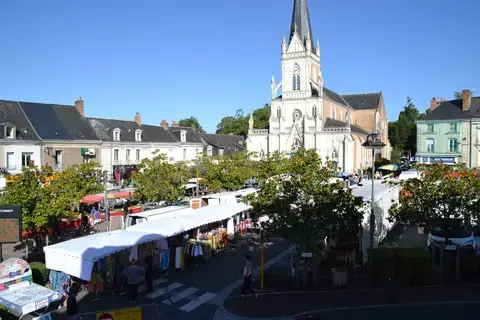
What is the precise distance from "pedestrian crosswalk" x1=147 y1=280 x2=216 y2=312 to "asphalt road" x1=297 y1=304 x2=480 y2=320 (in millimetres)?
3163

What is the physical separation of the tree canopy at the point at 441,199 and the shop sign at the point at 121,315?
32.4ft

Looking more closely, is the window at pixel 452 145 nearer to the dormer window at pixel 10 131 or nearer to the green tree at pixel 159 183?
the green tree at pixel 159 183

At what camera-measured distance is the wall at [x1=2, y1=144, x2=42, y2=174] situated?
34594 mm

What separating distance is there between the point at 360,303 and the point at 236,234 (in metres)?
9.71

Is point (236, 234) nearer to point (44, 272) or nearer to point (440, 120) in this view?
point (44, 272)

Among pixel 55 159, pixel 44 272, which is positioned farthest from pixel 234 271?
pixel 55 159

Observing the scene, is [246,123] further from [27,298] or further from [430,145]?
[27,298]

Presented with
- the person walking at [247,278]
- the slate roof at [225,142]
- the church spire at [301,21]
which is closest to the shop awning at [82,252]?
the person walking at [247,278]

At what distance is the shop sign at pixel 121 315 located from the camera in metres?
8.11

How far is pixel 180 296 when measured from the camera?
42.2 feet

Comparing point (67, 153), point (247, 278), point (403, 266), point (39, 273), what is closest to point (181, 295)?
point (247, 278)

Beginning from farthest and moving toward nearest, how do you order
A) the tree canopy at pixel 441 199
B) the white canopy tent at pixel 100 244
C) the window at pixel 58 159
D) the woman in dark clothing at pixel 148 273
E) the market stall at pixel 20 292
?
the window at pixel 58 159
the tree canopy at pixel 441 199
the woman in dark clothing at pixel 148 273
the white canopy tent at pixel 100 244
the market stall at pixel 20 292

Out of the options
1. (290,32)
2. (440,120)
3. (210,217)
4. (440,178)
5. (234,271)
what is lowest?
(234,271)

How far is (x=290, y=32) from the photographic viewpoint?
58.8m
